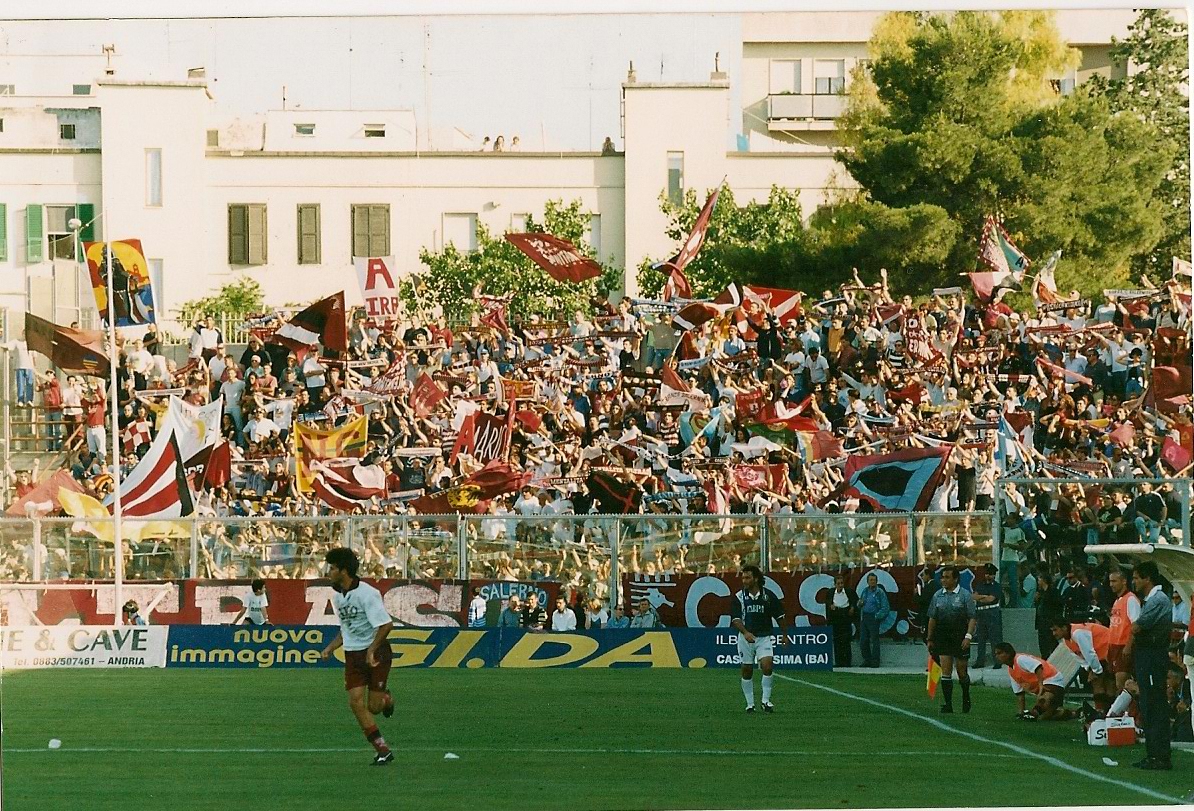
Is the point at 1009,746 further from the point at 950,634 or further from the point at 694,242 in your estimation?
the point at 694,242

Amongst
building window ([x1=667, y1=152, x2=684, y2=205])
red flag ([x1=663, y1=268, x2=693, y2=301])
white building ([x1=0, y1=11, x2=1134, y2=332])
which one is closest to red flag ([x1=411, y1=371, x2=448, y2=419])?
red flag ([x1=663, y1=268, x2=693, y2=301])

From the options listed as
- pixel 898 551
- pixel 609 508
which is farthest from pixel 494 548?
pixel 898 551

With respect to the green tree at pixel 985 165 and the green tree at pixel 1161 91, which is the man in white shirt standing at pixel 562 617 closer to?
the green tree at pixel 985 165

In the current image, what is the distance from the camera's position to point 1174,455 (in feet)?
87.0

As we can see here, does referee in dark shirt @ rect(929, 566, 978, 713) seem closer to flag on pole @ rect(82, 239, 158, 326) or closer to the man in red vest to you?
the man in red vest

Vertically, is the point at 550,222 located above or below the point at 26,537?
above

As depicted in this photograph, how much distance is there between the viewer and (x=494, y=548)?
26203mm

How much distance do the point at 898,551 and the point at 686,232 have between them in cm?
1184

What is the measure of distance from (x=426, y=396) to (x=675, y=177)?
9863 mm

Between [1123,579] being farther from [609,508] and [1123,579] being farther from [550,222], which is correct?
[550,222]

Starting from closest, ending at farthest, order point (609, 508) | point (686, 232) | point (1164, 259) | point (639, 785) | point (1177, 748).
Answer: point (639, 785) < point (1177, 748) < point (609, 508) < point (686, 232) < point (1164, 259)

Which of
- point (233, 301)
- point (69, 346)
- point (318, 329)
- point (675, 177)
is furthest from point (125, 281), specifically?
point (675, 177)

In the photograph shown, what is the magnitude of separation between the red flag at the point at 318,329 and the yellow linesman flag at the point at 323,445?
2560 millimetres

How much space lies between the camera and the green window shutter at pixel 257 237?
127 ft
